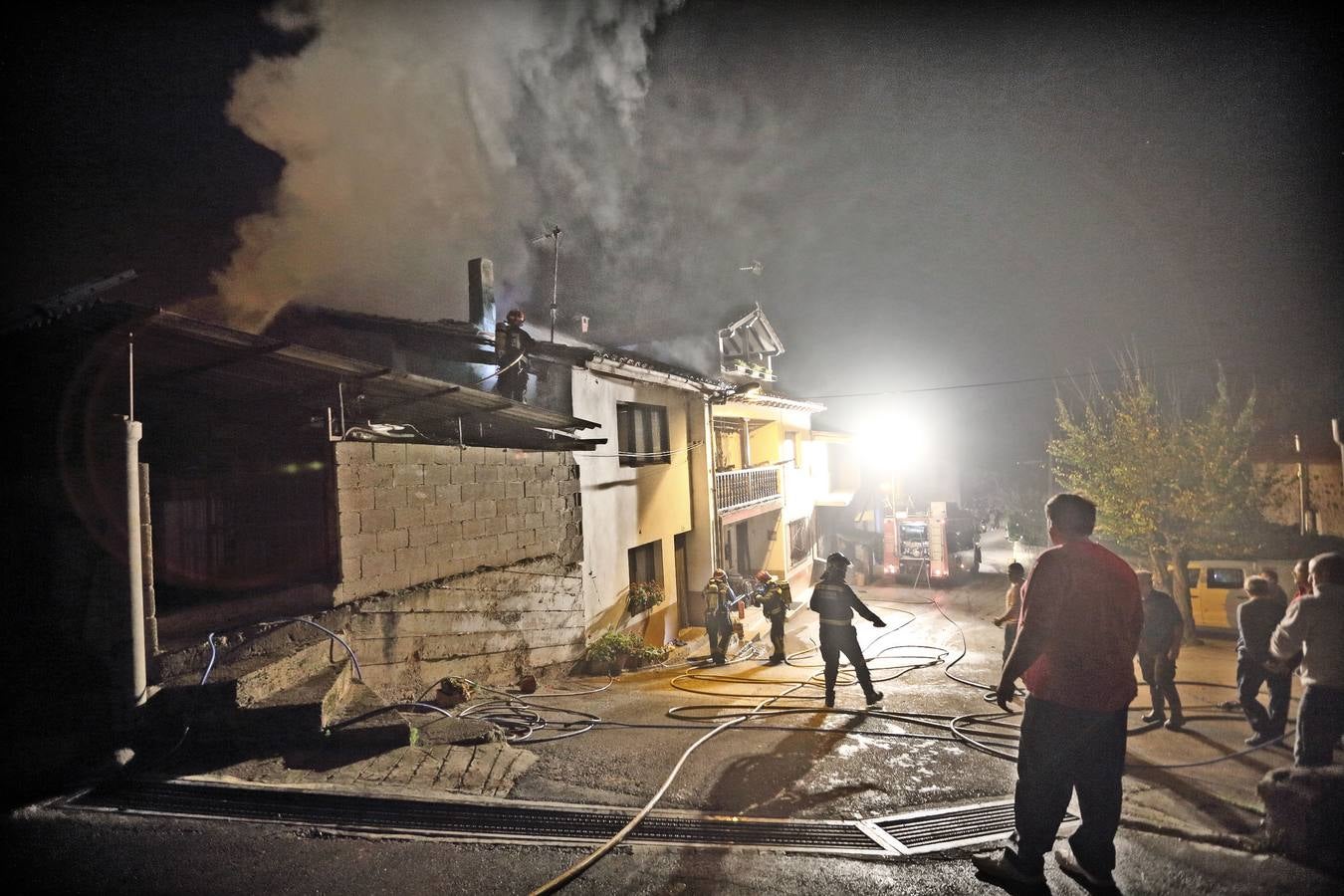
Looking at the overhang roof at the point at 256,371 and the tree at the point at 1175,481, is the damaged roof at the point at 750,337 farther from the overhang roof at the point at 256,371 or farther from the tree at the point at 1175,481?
the overhang roof at the point at 256,371

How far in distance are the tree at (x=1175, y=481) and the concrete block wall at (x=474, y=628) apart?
48.7 feet

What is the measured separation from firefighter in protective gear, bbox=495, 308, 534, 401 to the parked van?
17652 millimetres

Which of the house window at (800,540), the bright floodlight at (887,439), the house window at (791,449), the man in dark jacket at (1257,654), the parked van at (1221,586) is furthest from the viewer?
the bright floodlight at (887,439)

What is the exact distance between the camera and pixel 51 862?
332cm

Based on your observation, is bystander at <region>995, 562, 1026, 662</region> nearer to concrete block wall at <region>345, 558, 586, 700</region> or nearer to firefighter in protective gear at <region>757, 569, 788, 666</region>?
firefighter in protective gear at <region>757, 569, 788, 666</region>

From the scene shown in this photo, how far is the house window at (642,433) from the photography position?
1566 cm

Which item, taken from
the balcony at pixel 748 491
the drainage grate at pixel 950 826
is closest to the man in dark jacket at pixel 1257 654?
the drainage grate at pixel 950 826

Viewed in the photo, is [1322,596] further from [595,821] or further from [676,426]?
[676,426]

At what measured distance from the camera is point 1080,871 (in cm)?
316

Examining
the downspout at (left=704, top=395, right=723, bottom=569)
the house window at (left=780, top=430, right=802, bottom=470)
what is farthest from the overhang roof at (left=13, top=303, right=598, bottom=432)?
the house window at (left=780, top=430, right=802, bottom=470)

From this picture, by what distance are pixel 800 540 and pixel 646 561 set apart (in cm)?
1189

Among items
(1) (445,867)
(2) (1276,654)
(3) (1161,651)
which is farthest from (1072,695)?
(3) (1161,651)

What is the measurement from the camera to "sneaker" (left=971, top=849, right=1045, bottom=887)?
3070 millimetres

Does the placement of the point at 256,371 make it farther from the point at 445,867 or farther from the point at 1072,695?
the point at 1072,695
